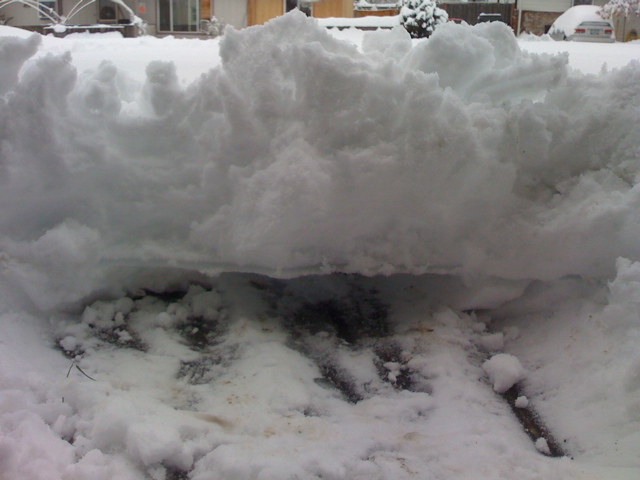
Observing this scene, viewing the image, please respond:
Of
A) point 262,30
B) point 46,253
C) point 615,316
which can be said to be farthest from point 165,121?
point 615,316

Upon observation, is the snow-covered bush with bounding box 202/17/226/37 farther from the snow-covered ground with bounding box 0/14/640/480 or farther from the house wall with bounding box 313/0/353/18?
the snow-covered ground with bounding box 0/14/640/480

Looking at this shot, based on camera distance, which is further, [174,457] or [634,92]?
[634,92]

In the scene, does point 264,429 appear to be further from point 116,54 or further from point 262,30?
point 116,54

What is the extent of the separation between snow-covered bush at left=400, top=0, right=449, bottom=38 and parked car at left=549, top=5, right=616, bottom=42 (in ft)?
12.9

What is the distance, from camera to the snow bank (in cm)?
214

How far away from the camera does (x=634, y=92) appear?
7.41 feet

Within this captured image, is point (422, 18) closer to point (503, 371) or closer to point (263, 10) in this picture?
point (263, 10)

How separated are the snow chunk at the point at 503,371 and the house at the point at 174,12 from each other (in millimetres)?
14401

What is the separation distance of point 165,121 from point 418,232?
107 centimetres

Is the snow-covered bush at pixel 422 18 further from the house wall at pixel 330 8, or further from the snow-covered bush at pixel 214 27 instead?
the snow-covered bush at pixel 214 27

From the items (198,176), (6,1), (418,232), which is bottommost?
(418,232)

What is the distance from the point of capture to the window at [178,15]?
17422 millimetres

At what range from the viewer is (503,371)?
1.95 metres

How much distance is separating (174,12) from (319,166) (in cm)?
1708
